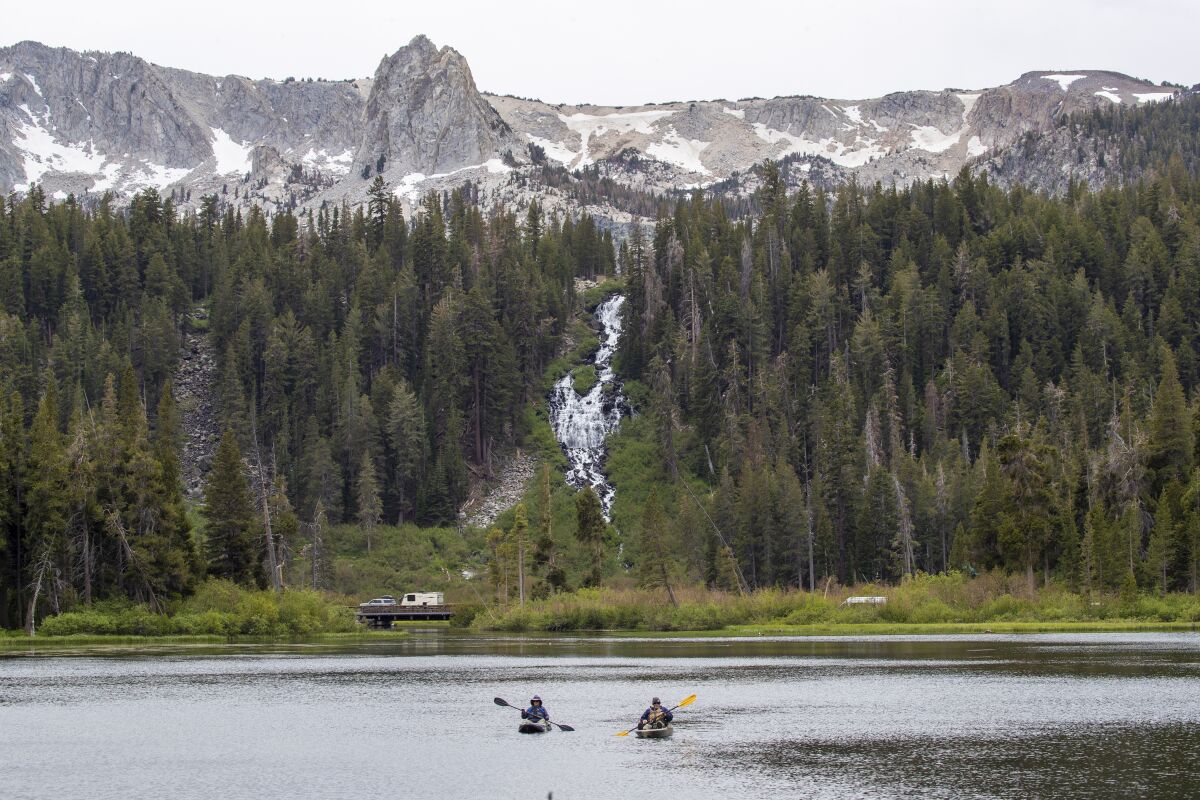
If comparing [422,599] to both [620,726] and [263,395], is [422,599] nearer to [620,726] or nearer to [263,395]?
[263,395]

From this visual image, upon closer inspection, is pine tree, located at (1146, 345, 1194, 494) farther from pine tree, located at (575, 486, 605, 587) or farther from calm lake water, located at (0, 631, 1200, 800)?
pine tree, located at (575, 486, 605, 587)

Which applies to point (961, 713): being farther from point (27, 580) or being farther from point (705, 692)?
point (27, 580)

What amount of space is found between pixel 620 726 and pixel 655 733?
12.5ft

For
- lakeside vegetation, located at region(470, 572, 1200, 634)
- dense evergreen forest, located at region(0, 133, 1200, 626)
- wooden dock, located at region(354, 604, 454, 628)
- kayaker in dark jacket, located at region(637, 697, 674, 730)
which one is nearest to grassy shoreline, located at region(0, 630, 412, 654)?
dense evergreen forest, located at region(0, 133, 1200, 626)

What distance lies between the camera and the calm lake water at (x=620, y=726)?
4225 cm

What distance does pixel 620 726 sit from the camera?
2210 inches

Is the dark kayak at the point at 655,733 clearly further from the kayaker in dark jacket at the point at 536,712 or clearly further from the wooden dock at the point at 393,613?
the wooden dock at the point at 393,613

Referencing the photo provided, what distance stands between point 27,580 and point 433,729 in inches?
2547

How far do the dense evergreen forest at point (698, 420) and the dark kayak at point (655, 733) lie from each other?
213 feet

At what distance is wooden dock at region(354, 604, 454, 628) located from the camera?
137750 mm

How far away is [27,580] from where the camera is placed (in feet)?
352

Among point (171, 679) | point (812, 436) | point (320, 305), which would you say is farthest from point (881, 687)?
point (320, 305)

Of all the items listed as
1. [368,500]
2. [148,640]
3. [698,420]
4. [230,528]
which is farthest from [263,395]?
[148,640]

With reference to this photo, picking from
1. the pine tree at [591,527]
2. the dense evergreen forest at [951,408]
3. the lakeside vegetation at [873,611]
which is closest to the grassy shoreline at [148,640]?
the lakeside vegetation at [873,611]
